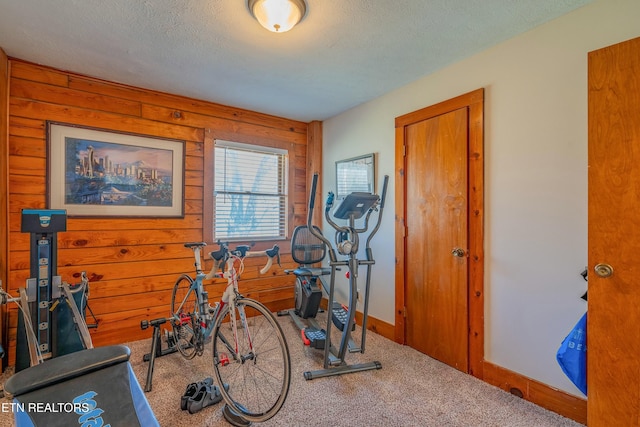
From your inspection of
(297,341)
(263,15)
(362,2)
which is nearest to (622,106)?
(362,2)

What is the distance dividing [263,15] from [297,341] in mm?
2645

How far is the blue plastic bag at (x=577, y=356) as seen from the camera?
165cm

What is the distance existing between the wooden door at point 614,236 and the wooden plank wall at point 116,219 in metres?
2.98

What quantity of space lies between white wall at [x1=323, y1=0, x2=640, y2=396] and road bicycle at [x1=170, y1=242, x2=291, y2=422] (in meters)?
1.57

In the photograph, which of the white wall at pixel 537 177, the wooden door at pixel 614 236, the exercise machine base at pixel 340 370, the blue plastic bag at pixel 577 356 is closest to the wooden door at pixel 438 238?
the white wall at pixel 537 177

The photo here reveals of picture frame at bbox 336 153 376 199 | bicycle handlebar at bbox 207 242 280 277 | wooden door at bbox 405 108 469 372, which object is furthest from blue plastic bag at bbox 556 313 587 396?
picture frame at bbox 336 153 376 199

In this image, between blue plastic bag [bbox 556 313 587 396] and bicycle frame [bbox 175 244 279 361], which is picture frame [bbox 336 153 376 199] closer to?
bicycle frame [bbox 175 244 279 361]

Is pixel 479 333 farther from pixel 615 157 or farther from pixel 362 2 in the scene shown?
pixel 362 2

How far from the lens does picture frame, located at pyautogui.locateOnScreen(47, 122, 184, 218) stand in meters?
2.66

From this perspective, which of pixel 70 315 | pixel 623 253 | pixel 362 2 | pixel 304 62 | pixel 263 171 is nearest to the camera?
pixel 623 253

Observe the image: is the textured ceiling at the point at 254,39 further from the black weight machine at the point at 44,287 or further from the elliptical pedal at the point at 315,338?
the elliptical pedal at the point at 315,338

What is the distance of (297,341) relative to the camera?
9.80 ft

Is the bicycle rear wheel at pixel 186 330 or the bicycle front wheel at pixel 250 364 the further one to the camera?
the bicycle rear wheel at pixel 186 330

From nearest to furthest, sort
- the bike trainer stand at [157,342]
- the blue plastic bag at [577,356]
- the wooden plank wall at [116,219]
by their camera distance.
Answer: the blue plastic bag at [577,356], the bike trainer stand at [157,342], the wooden plank wall at [116,219]
